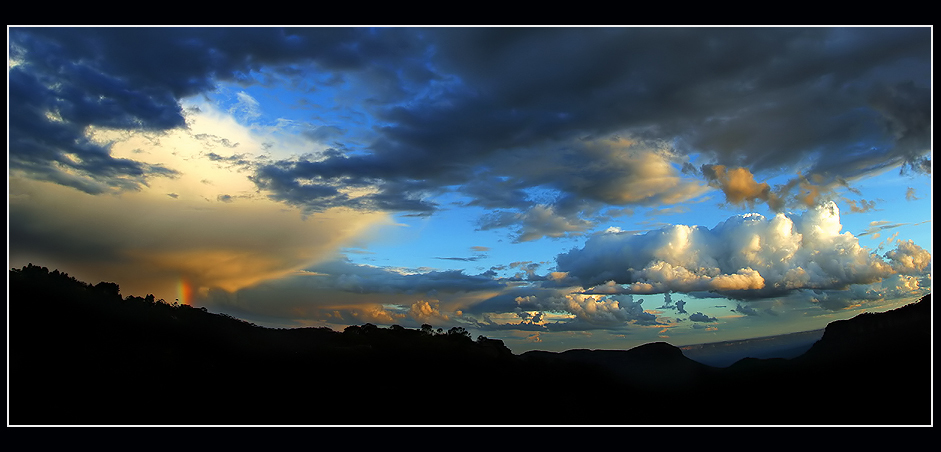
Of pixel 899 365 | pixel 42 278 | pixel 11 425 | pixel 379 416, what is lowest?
pixel 379 416

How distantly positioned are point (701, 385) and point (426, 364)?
57.5 feet

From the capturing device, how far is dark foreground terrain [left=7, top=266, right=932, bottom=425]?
20.0 meters

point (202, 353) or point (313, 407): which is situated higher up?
point (202, 353)

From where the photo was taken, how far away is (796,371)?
2741 cm

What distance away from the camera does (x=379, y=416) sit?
28875 mm

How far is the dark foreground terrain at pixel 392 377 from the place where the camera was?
65.7 ft

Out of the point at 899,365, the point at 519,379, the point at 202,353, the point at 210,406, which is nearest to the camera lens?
the point at 899,365

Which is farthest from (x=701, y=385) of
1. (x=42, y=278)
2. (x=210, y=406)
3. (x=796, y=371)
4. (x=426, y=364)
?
(x=42, y=278)

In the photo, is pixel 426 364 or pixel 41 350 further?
pixel 426 364

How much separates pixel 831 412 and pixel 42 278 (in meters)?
41.4

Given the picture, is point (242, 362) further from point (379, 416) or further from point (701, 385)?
point (701, 385)

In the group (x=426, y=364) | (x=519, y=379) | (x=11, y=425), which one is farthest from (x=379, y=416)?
(x=11, y=425)

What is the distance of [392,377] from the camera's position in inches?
1284

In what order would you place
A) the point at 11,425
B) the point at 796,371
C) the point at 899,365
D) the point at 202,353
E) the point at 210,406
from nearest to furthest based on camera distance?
the point at 11,425
the point at 899,365
the point at 210,406
the point at 796,371
the point at 202,353
